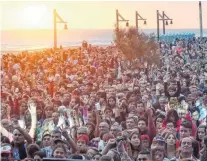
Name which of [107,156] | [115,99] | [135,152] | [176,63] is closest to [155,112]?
[115,99]

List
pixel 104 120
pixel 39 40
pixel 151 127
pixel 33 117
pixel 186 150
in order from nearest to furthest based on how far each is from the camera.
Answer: pixel 186 150, pixel 151 127, pixel 104 120, pixel 33 117, pixel 39 40

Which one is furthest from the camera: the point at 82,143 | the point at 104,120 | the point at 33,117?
the point at 33,117

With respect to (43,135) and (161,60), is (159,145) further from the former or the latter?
(161,60)

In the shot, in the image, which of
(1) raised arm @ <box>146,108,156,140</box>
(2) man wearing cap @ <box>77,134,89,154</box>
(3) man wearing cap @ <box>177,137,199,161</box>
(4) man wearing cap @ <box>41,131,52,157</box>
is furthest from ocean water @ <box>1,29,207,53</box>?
(3) man wearing cap @ <box>177,137,199,161</box>

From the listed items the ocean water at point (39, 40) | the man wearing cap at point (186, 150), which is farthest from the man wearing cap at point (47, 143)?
the ocean water at point (39, 40)

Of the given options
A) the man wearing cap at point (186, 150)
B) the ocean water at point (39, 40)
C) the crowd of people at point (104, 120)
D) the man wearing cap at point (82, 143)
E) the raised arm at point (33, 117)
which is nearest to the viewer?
the man wearing cap at point (186, 150)

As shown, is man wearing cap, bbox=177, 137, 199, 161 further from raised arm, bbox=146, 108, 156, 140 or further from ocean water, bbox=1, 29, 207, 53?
ocean water, bbox=1, 29, 207, 53

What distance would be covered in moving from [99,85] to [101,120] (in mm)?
3038

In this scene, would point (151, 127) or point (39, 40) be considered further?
point (39, 40)

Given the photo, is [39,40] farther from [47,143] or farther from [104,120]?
[47,143]

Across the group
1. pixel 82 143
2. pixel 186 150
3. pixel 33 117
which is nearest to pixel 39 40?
pixel 33 117

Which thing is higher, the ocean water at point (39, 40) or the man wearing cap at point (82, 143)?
the ocean water at point (39, 40)

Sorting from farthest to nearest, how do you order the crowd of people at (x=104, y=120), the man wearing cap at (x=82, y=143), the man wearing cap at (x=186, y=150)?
the man wearing cap at (x=82, y=143) → the crowd of people at (x=104, y=120) → the man wearing cap at (x=186, y=150)

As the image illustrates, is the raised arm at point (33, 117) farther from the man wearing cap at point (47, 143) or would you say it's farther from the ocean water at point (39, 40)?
the ocean water at point (39, 40)
